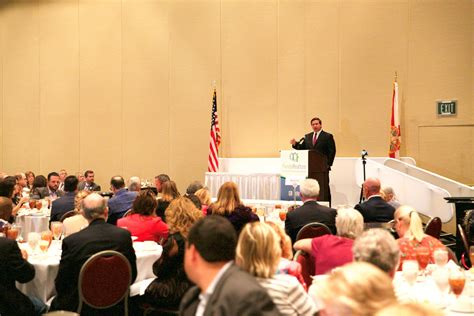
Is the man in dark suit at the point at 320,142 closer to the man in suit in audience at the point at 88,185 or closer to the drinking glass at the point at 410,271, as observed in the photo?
the man in suit in audience at the point at 88,185

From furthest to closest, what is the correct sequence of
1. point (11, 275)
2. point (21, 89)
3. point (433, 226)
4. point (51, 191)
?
point (21, 89), point (51, 191), point (433, 226), point (11, 275)

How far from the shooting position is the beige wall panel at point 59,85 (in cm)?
1570

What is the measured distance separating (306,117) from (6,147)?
7763 millimetres

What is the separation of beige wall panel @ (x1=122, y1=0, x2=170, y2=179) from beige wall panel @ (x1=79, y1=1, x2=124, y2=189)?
9.3 inches

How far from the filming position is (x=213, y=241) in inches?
92.1

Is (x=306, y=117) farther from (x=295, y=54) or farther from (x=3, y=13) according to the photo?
(x=3, y=13)

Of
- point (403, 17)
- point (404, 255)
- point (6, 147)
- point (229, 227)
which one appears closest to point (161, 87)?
point (6, 147)

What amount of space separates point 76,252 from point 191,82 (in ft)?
35.9

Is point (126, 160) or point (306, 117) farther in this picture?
point (126, 160)

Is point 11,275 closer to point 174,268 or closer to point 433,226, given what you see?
point 174,268

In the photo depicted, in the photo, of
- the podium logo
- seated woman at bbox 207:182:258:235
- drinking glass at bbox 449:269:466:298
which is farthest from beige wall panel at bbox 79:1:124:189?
drinking glass at bbox 449:269:466:298

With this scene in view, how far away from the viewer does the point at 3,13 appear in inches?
642

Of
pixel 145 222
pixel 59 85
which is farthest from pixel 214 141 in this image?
pixel 145 222

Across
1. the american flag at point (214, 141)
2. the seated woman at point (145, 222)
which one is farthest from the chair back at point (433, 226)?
the american flag at point (214, 141)
